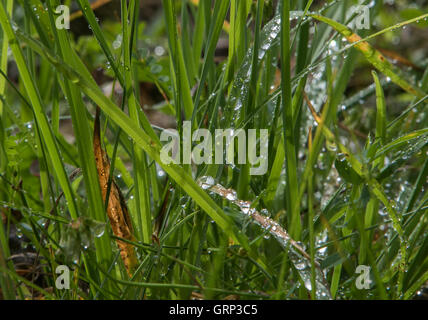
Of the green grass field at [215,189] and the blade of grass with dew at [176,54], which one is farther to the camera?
the blade of grass with dew at [176,54]

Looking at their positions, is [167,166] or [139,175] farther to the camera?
[139,175]

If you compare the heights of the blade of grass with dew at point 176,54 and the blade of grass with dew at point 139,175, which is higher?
the blade of grass with dew at point 176,54

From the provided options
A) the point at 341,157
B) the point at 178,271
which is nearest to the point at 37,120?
the point at 178,271

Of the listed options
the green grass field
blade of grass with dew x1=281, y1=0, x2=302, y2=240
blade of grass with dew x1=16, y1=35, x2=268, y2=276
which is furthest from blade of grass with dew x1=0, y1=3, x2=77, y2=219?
blade of grass with dew x1=281, y1=0, x2=302, y2=240

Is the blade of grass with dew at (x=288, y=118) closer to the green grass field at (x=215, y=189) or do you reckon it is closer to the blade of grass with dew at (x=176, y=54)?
the green grass field at (x=215, y=189)

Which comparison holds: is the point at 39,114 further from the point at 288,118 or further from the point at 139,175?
the point at 288,118

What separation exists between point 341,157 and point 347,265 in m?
0.16

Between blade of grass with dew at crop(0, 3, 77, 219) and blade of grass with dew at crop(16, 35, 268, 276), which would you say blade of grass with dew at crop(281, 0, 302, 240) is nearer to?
blade of grass with dew at crop(16, 35, 268, 276)

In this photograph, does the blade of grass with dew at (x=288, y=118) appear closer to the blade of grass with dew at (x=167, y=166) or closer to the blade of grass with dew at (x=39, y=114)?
the blade of grass with dew at (x=167, y=166)

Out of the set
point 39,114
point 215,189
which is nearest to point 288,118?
point 215,189

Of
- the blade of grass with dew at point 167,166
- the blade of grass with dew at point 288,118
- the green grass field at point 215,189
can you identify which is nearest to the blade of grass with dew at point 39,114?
the green grass field at point 215,189

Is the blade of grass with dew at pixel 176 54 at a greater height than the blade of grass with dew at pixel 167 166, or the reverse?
the blade of grass with dew at pixel 176 54

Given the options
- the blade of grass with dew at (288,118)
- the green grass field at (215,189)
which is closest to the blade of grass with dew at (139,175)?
the green grass field at (215,189)
